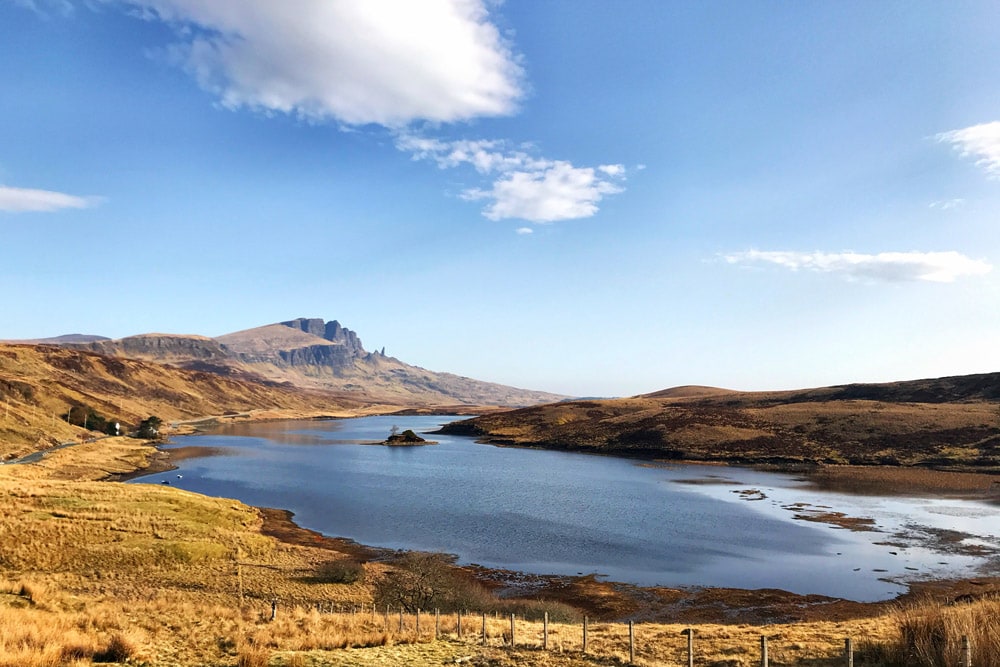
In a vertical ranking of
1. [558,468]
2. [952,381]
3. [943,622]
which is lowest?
[558,468]

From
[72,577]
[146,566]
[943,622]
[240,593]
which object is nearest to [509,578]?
[240,593]

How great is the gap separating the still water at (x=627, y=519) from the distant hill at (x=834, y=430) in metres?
21.3

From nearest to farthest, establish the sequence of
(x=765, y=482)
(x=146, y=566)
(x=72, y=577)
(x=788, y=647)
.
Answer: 1. (x=788, y=647)
2. (x=72, y=577)
3. (x=146, y=566)
4. (x=765, y=482)

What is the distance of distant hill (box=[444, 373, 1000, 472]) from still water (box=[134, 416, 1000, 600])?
21316 millimetres

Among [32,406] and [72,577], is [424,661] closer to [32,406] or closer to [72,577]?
[72,577]

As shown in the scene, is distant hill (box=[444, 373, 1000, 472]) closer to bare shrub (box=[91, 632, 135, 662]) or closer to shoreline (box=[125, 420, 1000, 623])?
shoreline (box=[125, 420, 1000, 623])

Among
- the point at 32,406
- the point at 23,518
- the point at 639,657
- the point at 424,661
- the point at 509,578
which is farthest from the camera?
the point at 32,406

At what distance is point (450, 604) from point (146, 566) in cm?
2321

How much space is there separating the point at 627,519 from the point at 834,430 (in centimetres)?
9649

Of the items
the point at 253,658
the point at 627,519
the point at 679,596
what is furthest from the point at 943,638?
the point at 627,519

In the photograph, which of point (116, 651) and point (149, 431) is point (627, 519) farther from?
point (149, 431)

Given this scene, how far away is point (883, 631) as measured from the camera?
25.4m

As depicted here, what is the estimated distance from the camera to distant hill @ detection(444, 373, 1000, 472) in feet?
415

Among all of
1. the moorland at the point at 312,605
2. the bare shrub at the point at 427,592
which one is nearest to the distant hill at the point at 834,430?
the moorland at the point at 312,605
